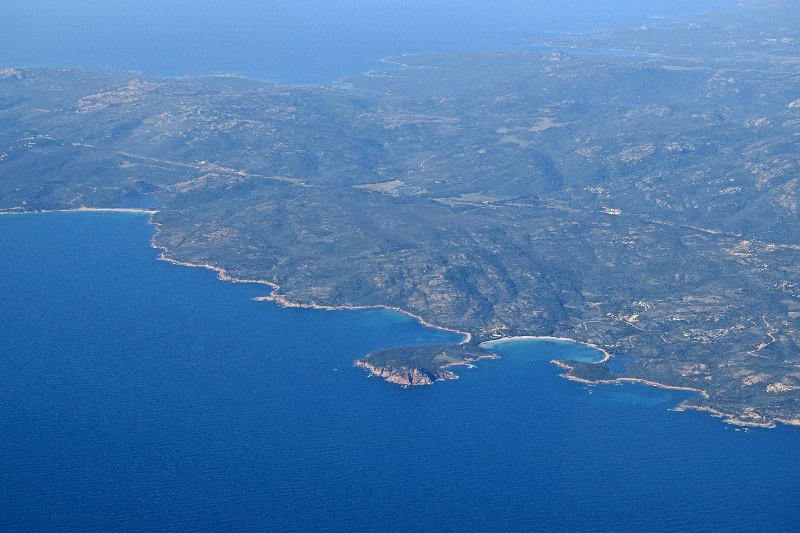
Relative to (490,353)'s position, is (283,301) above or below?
below

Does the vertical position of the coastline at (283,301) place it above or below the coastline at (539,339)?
below

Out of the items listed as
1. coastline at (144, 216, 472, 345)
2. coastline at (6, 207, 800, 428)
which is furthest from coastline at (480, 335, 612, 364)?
coastline at (144, 216, 472, 345)

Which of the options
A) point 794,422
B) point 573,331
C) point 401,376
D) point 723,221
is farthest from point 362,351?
point 723,221

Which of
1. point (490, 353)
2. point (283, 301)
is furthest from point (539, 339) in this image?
point (283, 301)

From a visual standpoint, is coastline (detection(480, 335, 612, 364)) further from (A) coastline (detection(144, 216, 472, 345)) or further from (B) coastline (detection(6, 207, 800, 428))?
(A) coastline (detection(144, 216, 472, 345))

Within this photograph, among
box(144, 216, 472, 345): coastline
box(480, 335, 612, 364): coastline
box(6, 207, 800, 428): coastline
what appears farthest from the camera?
box(144, 216, 472, 345): coastline

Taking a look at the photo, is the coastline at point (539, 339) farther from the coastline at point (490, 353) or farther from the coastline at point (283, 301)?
the coastline at point (283, 301)

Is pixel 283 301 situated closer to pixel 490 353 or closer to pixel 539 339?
pixel 490 353

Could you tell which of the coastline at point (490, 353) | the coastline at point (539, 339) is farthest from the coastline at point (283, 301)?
the coastline at point (539, 339)

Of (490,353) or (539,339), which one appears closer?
(490,353)

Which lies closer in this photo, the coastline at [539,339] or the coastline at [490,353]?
the coastline at [490,353]

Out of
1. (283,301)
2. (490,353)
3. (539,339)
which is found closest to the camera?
(490,353)

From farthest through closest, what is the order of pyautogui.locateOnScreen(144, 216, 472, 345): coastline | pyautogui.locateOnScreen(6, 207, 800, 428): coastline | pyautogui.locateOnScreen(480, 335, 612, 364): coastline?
1. pyautogui.locateOnScreen(144, 216, 472, 345): coastline
2. pyautogui.locateOnScreen(480, 335, 612, 364): coastline
3. pyautogui.locateOnScreen(6, 207, 800, 428): coastline
